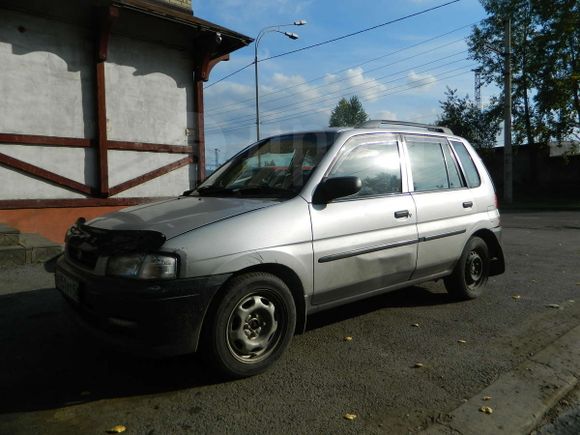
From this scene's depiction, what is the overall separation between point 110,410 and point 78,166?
21.8 feet

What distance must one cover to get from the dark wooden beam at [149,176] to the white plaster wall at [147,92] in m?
0.42

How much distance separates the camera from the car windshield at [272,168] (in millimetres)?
3656

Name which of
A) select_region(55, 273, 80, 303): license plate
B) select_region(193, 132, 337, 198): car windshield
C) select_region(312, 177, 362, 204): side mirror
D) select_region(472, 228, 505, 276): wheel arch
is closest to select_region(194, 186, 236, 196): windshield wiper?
select_region(193, 132, 337, 198): car windshield

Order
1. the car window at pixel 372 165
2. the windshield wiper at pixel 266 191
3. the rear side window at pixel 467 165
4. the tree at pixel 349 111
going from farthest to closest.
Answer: the tree at pixel 349 111, the rear side window at pixel 467 165, the car window at pixel 372 165, the windshield wiper at pixel 266 191

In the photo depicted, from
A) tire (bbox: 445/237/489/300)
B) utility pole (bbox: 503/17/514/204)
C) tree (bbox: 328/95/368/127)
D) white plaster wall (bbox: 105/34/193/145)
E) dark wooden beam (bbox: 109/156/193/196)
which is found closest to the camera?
tire (bbox: 445/237/489/300)

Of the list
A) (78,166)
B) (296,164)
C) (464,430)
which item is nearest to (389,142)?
(296,164)

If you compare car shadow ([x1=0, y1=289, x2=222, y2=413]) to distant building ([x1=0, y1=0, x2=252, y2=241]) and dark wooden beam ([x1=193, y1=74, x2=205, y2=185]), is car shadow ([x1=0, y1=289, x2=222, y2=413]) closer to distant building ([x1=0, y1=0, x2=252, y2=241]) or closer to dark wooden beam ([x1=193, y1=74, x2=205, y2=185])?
distant building ([x1=0, y1=0, x2=252, y2=241])

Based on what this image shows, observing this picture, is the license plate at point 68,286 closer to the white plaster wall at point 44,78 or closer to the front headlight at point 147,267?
the front headlight at point 147,267

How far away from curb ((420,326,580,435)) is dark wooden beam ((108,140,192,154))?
25.3 feet

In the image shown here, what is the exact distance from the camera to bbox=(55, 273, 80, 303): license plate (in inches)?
122

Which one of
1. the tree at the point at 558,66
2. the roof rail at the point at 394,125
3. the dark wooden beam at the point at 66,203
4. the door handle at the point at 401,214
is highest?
the tree at the point at 558,66

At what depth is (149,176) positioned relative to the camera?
9320 millimetres

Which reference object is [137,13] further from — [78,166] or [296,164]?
[296,164]

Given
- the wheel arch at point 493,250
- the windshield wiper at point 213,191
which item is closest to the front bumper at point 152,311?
the windshield wiper at point 213,191
